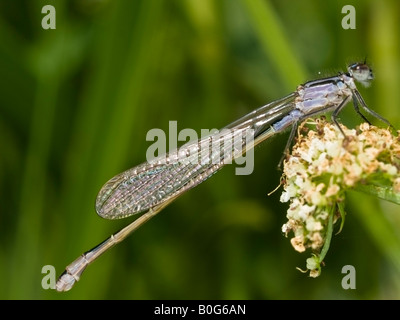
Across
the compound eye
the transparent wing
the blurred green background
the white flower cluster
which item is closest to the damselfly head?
the compound eye

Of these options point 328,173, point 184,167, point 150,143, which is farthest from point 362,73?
point 150,143

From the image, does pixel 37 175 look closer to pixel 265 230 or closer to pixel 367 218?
pixel 265 230

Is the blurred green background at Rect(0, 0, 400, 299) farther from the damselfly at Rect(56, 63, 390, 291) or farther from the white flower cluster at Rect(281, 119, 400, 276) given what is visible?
the white flower cluster at Rect(281, 119, 400, 276)

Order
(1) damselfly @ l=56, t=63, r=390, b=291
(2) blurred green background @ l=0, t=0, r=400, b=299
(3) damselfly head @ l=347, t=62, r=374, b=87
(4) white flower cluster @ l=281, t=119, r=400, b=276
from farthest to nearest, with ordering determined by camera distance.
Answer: (2) blurred green background @ l=0, t=0, r=400, b=299 < (1) damselfly @ l=56, t=63, r=390, b=291 < (3) damselfly head @ l=347, t=62, r=374, b=87 < (4) white flower cluster @ l=281, t=119, r=400, b=276

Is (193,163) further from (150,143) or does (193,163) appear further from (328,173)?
(328,173)

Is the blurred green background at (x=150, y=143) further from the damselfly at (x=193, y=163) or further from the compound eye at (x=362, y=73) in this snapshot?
the compound eye at (x=362, y=73)

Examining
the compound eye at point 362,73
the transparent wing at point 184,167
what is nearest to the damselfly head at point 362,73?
A: the compound eye at point 362,73
